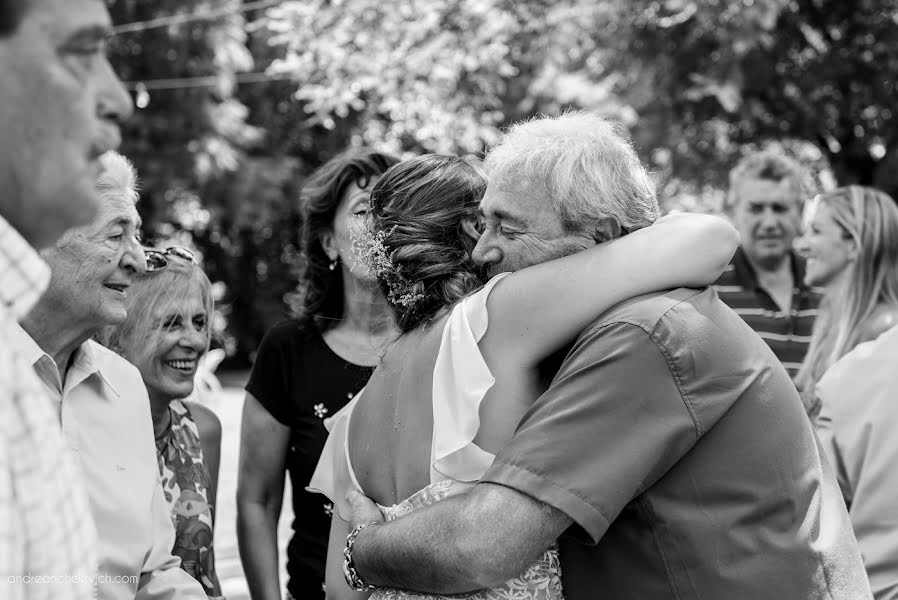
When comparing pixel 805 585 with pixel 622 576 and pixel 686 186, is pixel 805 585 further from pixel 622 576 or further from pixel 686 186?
pixel 686 186

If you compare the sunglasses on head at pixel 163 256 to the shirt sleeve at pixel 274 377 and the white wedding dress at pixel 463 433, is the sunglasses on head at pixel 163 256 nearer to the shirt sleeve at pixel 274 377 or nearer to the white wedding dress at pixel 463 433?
the shirt sleeve at pixel 274 377

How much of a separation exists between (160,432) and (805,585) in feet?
7.07

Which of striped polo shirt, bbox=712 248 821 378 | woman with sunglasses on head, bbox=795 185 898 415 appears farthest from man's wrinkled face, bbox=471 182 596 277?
striped polo shirt, bbox=712 248 821 378

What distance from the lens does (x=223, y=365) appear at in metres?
27.9

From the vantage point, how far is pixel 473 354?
193cm

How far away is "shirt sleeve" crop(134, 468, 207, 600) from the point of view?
96.3 inches

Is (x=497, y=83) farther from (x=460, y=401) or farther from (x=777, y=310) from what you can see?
(x=460, y=401)

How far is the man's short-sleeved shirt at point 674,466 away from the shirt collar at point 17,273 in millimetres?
915

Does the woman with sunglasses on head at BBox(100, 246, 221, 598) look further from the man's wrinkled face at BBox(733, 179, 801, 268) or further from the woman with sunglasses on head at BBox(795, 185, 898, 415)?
the man's wrinkled face at BBox(733, 179, 801, 268)

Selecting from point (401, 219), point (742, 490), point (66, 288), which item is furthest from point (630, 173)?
point (66, 288)

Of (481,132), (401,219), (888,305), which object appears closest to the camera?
(401,219)

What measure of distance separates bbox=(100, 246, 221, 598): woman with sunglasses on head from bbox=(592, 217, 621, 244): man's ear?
5.64 feet

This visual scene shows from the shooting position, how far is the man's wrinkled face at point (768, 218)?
5137mm

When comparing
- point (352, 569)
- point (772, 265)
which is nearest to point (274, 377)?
point (352, 569)
